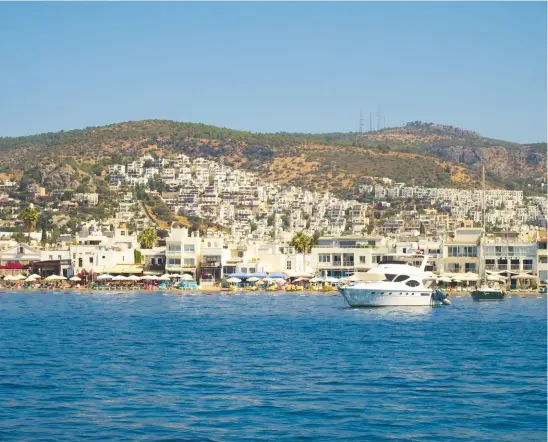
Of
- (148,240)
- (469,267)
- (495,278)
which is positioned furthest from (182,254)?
(495,278)

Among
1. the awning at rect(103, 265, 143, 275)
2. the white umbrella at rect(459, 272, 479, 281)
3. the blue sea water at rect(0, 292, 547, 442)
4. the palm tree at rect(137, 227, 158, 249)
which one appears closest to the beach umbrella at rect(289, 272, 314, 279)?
the white umbrella at rect(459, 272, 479, 281)

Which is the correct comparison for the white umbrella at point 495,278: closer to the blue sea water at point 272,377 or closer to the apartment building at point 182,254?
the apartment building at point 182,254

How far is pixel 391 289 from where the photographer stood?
77.9 metres

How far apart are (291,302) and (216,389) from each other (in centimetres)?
5155

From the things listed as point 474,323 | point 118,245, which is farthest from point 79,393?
point 118,245

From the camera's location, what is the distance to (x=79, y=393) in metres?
36.1

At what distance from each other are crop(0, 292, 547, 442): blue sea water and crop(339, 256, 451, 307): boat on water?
23.5 ft

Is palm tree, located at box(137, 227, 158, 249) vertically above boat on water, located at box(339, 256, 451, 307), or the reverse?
palm tree, located at box(137, 227, 158, 249)

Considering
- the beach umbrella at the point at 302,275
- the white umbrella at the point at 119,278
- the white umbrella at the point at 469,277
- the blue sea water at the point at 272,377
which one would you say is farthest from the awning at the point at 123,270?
the blue sea water at the point at 272,377

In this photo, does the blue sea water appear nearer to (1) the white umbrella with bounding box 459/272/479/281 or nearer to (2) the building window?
(1) the white umbrella with bounding box 459/272/479/281

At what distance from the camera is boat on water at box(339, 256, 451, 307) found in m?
78.1

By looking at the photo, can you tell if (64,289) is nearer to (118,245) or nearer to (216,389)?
(118,245)

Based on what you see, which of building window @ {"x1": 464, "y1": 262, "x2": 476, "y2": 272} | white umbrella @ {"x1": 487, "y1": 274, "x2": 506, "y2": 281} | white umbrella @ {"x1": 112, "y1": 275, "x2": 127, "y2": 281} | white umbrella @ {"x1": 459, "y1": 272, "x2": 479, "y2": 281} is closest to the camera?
white umbrella @ {"x1": 487, "y1": 274, "x2": 506, "y2": 281}

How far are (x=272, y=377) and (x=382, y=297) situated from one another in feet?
129
